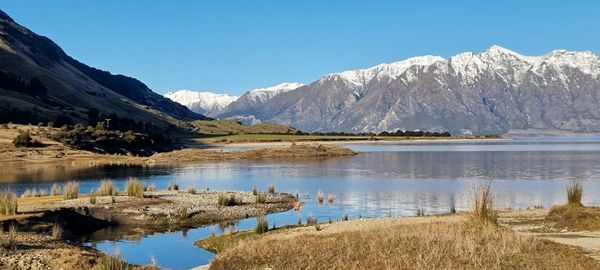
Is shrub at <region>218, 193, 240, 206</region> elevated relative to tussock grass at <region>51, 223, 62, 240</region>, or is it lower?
lower

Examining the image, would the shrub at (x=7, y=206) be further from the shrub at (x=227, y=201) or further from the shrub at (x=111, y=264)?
the shrub at (x=111, y=264)

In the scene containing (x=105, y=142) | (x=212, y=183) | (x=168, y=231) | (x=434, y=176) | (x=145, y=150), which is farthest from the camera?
(x=145, y=150)

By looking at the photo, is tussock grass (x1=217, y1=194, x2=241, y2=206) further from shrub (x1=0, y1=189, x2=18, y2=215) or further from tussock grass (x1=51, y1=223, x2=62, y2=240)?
shrub (x1=0, y1=189, x2=18, y2=215)

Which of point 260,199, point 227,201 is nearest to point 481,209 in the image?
point 227,201

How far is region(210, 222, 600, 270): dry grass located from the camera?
17.8 m

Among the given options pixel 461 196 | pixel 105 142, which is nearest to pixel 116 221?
pixel 461 196

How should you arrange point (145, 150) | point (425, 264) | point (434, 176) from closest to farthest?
1. point (425, 264)
2. point (434, 176)
3. point (145, 150)

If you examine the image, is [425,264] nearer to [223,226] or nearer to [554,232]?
[554,232]

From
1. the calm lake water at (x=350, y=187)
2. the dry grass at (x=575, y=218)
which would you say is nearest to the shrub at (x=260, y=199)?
the calm lake water at (x=350, y=187)

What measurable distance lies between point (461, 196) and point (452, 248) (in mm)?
37308

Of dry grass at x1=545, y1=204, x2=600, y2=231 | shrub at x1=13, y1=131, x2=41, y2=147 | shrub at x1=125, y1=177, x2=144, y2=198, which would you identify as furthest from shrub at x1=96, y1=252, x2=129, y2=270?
shrub at x1=13, y1=131, x2=41, y2=147

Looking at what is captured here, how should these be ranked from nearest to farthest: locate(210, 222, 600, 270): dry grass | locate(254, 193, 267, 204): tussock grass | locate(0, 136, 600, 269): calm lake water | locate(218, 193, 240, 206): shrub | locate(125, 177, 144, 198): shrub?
locate(210, 222, 600, 270): dry grass → locate(0, 136, 600, 269): calm lake water → locate(218, 193, 240, 206): shrub → locate(125, 177, 144, 198): shrub → locate(254, 193, 267, 204): tussock grass

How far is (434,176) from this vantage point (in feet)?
260

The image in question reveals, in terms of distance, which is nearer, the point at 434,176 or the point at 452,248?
the point at 452,248
